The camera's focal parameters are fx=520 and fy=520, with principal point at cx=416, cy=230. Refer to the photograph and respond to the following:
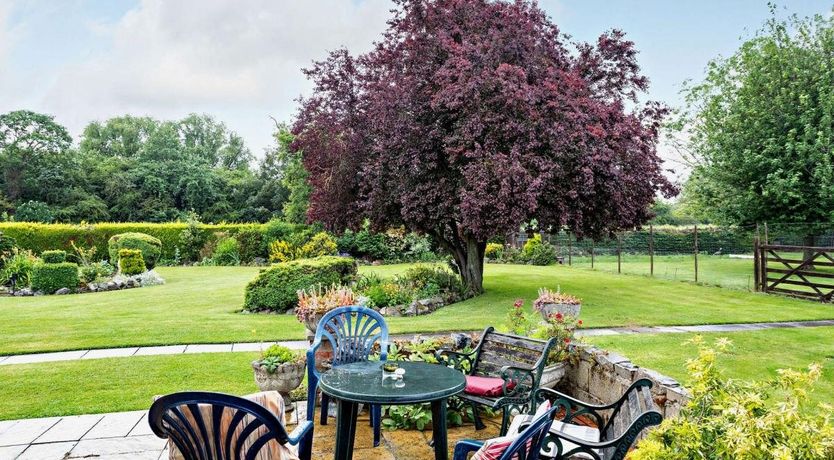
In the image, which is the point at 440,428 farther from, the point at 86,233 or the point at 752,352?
the point at 86,233

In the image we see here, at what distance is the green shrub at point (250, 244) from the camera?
2147 cm

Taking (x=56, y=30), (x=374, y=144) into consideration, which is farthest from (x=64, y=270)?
(x=374, y=144)

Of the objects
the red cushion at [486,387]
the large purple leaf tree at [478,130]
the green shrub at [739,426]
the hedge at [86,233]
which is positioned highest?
the large purple leaf tree at [478,130]

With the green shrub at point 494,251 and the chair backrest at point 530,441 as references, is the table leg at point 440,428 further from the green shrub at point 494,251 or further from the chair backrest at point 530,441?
the green shrub at point 494,251

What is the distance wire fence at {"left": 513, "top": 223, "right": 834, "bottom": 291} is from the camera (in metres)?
15.3

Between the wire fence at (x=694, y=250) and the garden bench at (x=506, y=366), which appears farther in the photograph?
the wire fence at (x=694, y=250)

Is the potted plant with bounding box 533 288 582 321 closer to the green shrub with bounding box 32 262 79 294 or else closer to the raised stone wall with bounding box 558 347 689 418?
the raised stone wall with bounding box 558 347 689 418

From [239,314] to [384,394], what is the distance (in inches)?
304

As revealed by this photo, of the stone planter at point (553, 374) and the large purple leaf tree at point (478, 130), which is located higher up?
the large purple leaf tree at point (478, 130)

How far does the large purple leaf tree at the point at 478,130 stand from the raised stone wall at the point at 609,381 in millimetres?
4981

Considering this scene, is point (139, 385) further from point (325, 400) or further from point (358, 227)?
point (358, 227)

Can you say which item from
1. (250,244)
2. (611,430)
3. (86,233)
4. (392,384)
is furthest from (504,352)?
(86,233)

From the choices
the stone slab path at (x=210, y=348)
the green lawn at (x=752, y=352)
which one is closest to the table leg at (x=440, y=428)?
the green lawn at (x=752, y=352)

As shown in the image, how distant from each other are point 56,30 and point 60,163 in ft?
67.1
